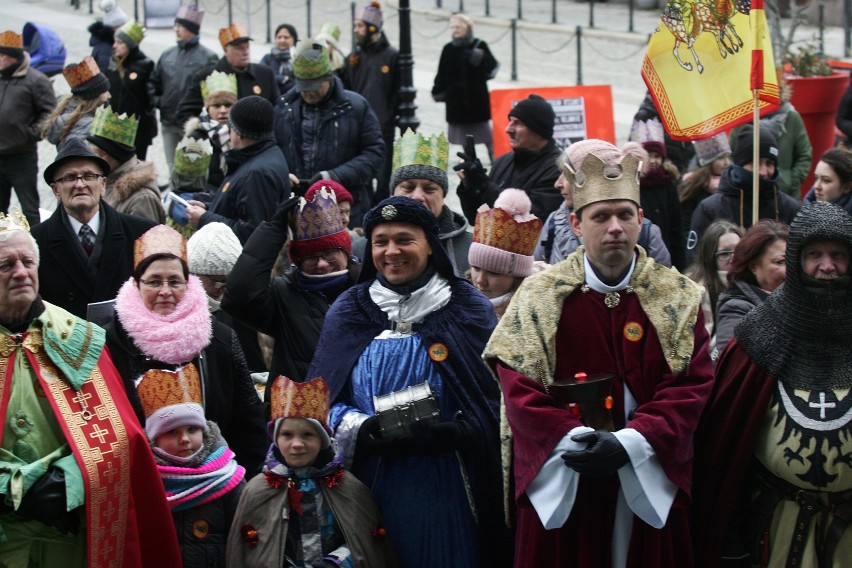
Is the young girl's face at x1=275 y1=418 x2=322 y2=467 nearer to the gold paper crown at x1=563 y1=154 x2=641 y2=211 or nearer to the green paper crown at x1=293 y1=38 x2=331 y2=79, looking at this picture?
the gold paper crown at x1=563 y1=154 x2=641 y2=211

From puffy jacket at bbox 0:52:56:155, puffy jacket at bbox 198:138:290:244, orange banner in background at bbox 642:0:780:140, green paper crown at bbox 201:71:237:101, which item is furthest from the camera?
puffy jacket at bbox 0:52:56:155

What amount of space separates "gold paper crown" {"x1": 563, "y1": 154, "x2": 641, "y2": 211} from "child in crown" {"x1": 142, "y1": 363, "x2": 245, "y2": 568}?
1.76 m

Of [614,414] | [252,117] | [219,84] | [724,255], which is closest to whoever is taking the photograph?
[614,414]

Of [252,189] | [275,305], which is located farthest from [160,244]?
[252,189]

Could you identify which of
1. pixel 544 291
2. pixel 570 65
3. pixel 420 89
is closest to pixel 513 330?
pixel 544 291

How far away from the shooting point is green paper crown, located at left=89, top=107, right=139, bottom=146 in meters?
8.64

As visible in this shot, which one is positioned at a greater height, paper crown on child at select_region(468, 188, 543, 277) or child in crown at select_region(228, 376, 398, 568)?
paper crown on child at select_region(468, 188, 543, 277)

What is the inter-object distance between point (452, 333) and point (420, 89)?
53.0 feet

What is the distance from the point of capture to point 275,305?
253 inches

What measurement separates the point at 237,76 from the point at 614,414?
319 inches

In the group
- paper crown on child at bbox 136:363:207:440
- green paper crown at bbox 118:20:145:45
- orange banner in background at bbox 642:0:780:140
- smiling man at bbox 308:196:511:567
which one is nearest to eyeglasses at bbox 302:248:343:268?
smiling man at bbox 308:196:511:567

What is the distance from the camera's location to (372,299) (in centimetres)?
560

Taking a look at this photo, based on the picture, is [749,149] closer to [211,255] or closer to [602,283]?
[211,255]

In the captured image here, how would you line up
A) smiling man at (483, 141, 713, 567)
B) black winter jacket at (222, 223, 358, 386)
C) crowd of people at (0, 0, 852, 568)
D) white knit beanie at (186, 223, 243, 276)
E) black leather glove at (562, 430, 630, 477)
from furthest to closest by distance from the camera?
white knit beanie at (186, 223, 243, 276) < black winter jacket at (222, 223, 358, 386) < crowd of people at (0, 0, 852, 568) < smiling man at (483, 141, 713, 567) < black leather glove at (562, 430, 630, 477)
